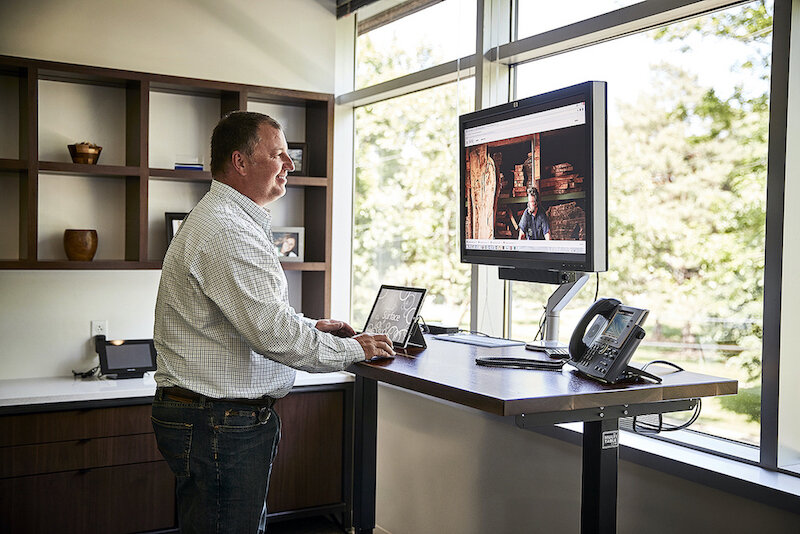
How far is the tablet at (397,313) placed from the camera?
7.84 feet

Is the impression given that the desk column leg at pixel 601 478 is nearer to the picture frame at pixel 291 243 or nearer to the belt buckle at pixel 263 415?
the belt buckle at pixel 263 415

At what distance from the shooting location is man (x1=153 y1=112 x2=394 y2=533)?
205cm

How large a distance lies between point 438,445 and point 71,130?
86.3 inches

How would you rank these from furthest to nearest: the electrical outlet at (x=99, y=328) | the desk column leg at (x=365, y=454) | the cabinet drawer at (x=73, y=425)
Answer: the electrical outlet at (x=99, y=328)
the cabinet drawer at (x=73, y=425)
the desk column leg at (x=365, y=454)

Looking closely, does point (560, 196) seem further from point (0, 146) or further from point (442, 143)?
point (0, 146)

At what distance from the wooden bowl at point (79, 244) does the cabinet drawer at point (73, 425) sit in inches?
27.9

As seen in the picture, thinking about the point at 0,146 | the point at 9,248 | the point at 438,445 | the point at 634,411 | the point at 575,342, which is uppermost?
the point at 0,146

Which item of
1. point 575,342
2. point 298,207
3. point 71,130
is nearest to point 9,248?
point 71,130

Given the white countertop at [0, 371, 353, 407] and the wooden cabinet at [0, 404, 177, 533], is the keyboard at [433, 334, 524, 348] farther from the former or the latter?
the wooden cabinet at [0, 404, 177, 533]

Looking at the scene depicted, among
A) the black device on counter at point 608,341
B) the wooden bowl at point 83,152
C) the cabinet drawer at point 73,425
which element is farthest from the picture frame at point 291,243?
the black device on counter at point 608,341

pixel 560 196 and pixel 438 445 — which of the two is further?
pixel 438 445

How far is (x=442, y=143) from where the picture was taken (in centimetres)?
357

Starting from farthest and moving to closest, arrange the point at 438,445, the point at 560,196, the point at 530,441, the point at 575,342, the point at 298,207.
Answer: the point at 298,207 < the point at 438,445 < the point at 530,441 < the point at 560,196 < the point at 575,342

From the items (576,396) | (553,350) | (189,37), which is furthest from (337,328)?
(189,37)
